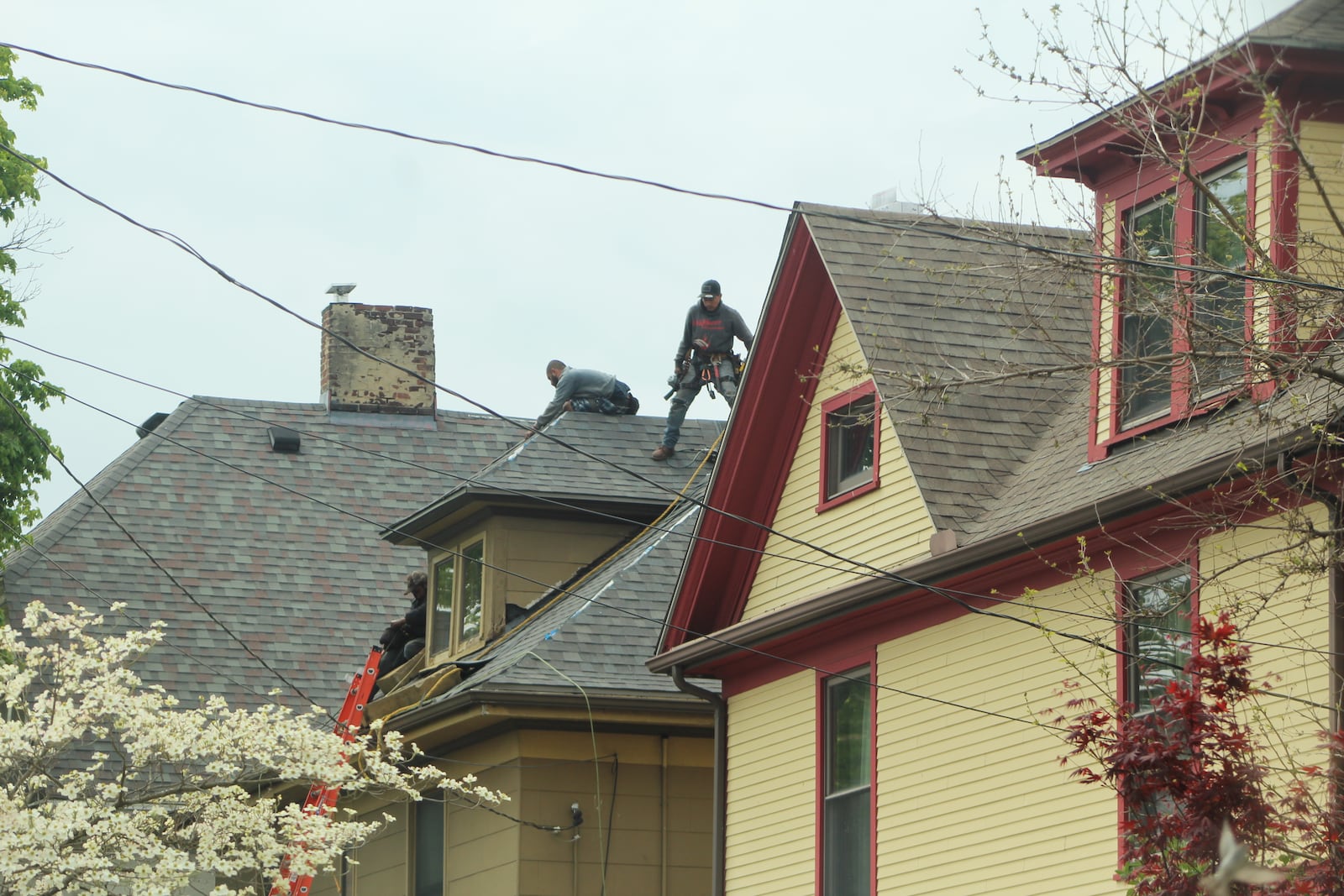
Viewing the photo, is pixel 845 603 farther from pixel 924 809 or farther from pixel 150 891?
pixel 150 891

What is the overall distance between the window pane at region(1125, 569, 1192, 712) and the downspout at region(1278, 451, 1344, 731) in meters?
1.03

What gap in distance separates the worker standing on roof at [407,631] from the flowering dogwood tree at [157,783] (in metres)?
2.69

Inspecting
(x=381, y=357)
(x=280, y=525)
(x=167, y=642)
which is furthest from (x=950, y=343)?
(x=381, y=357)

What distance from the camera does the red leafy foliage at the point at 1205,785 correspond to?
9805 millimetres

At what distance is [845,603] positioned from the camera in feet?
50.4

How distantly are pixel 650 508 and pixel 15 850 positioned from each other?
7.64 metres

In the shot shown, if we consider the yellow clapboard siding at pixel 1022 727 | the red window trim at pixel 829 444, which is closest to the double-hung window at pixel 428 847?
the red window trim at pixel 829 444

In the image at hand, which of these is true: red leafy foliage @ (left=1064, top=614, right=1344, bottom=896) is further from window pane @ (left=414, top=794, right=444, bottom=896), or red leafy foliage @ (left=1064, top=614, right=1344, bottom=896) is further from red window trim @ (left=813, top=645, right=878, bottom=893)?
window pane @ (left=414, top=794, right=444, bottom=896)

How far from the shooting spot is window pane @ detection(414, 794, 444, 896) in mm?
21328

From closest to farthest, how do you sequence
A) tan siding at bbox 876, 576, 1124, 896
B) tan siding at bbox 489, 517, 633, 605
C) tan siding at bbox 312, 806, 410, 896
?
tan siding at bbox 876, 576, 1124, 896 → tan siding at bbox 312, 806, 410, 896 → tan siding at bbox 489, 517, 633, 605

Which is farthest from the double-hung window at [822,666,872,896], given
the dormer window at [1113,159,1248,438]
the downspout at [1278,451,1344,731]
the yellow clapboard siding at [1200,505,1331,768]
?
the downspout at [1278,451,1344,731]

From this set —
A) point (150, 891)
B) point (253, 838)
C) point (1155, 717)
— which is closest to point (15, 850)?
point (150, 891)

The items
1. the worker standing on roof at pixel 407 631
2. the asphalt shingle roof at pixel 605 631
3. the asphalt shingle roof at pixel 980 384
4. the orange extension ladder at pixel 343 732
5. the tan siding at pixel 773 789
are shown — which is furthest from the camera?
the worker standing on roof at pixel 407 631

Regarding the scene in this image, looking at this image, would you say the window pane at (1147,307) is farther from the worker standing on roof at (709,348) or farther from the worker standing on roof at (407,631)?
the worker standing on roof at (407,631)
